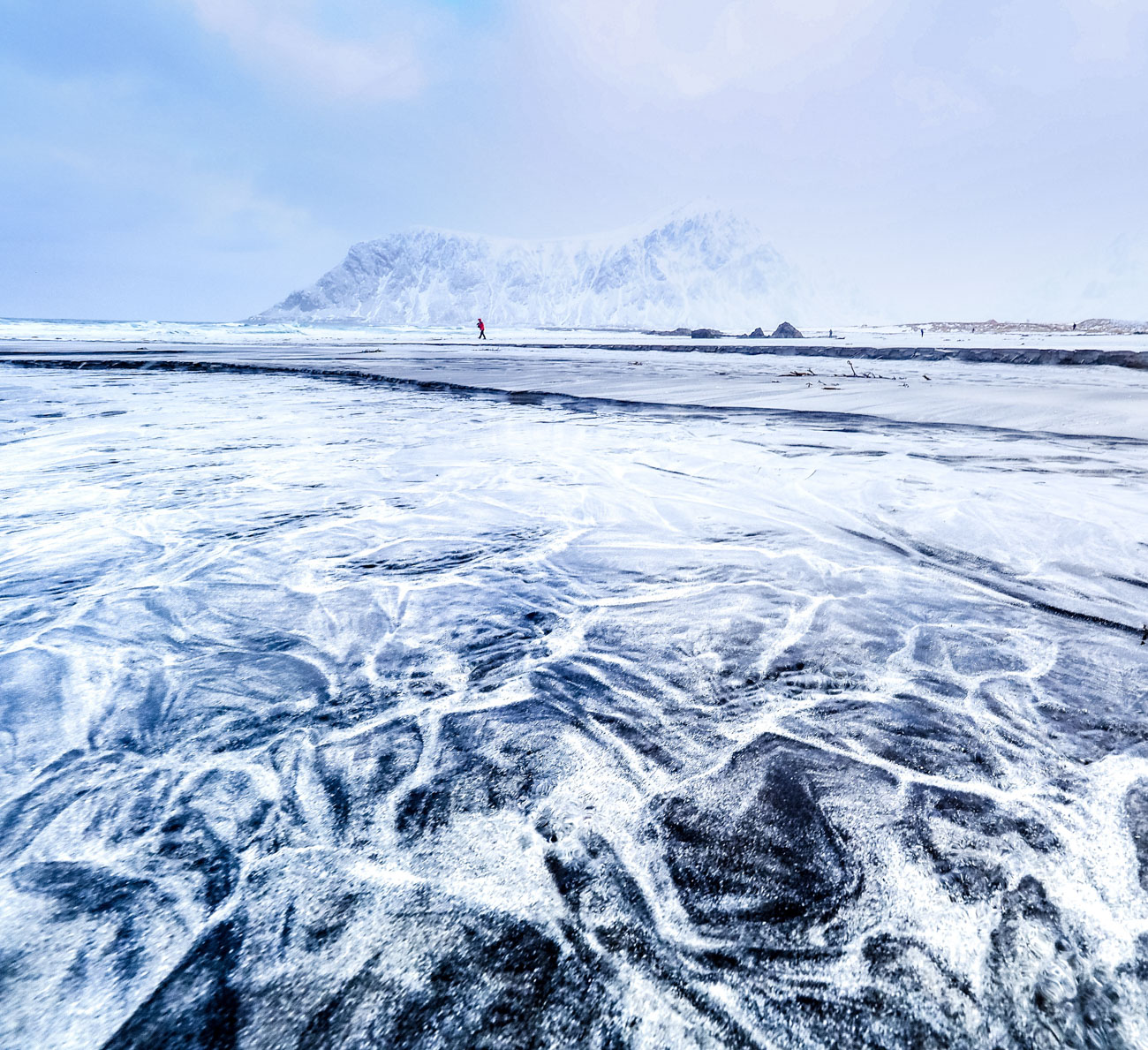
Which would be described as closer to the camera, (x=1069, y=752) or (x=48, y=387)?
(x=1069, y=752)

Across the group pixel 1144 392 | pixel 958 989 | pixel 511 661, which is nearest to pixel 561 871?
pixel 958 989

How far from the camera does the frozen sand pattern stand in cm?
75

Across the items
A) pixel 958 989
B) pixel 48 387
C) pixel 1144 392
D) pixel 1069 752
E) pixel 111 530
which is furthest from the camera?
pixel 48 387

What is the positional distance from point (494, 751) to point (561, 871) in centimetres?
32

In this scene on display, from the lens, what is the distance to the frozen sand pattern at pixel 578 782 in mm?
750

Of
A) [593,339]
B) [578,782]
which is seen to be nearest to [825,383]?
[578,782]

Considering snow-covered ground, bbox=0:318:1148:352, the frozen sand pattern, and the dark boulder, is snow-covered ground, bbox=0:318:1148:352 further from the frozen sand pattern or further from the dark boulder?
the frozen sand pattern

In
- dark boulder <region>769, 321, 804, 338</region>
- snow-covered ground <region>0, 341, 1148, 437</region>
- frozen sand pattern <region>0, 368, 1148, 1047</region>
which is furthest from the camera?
dark boulder <region>769, 321, 804, 338</region>

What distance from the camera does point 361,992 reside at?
→ 0.75 metres

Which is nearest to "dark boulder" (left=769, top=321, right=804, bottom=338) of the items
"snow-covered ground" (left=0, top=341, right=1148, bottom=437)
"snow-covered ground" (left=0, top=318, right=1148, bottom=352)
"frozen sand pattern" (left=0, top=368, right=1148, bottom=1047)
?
"snow-covered ground" (left=0, top=318, right=1148, bottom=352)

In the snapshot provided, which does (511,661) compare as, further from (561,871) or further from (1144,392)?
(1144,392)

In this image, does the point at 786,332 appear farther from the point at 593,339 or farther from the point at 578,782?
the point at 578,782

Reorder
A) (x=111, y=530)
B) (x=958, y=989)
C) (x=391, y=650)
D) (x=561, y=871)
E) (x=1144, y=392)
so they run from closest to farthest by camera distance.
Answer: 1. (x=958, y=989)
2. (x=561, y=871)
3. (x=391, y=650)
4. (x=111, y=530)
5. (x=1144, y=392)

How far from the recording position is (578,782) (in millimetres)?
1116
